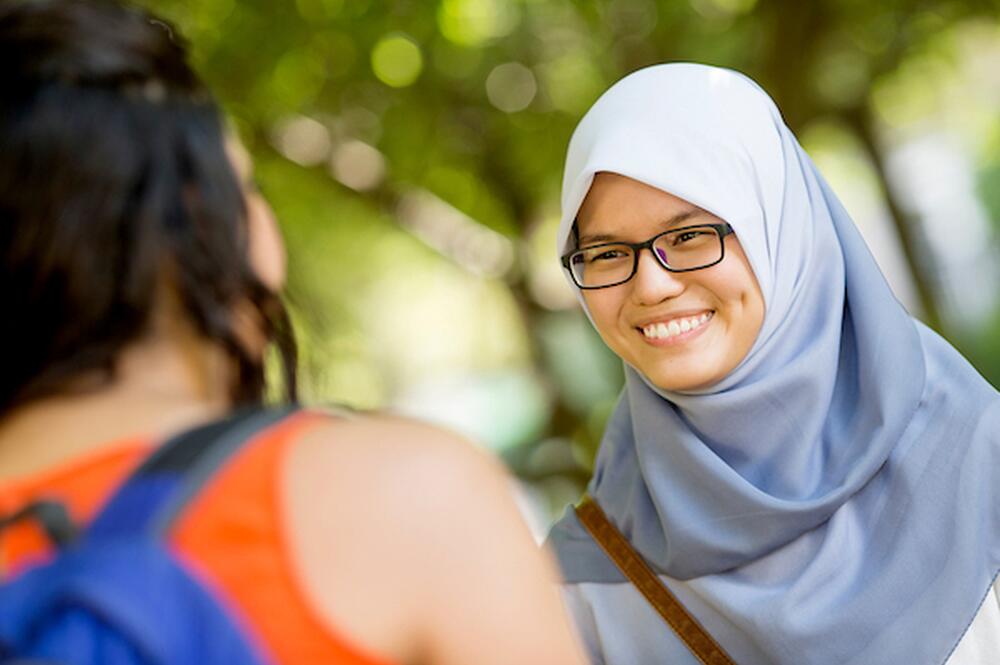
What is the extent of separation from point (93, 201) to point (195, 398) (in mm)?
253

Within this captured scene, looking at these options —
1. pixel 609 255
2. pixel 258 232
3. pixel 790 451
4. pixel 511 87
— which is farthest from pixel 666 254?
pixel 511 87

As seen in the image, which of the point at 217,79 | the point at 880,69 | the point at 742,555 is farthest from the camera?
the point at 880,69

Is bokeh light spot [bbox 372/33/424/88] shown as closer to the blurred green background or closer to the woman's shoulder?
the blurred green background

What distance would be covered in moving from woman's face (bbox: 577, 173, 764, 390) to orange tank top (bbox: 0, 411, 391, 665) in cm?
120

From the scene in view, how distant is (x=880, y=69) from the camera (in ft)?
26.2

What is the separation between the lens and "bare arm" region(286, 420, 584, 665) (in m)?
1.16

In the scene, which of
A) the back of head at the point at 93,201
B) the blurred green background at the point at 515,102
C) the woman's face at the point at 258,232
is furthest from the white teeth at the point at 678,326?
the blurred green background at the point at 515,102

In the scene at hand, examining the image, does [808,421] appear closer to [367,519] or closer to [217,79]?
[367,519]

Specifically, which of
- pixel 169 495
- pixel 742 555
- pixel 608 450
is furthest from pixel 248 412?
pixel 608 450

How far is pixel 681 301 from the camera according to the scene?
2.24 m

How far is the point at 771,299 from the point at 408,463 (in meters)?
1.24

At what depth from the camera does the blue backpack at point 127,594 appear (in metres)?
1.06

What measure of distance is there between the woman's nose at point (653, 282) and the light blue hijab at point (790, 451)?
0.14 m

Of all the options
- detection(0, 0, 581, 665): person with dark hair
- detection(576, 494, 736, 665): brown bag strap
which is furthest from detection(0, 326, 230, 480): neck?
detection(576, 494, 736, 665): brown bag strap
